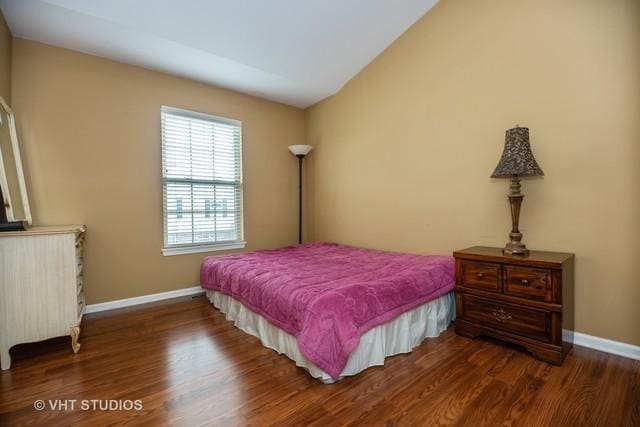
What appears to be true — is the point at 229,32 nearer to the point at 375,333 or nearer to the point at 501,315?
the point at 375,333

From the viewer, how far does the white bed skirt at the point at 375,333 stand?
5.89ft

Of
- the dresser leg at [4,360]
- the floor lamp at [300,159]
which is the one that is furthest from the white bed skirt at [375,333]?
the floor lamp at [300,159]

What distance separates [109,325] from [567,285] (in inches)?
142

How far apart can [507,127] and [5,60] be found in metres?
4.14

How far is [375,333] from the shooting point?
1.88 meters

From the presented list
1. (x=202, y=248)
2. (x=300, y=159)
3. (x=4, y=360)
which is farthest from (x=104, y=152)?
(x=300, y=159)

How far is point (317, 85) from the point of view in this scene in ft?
12.5

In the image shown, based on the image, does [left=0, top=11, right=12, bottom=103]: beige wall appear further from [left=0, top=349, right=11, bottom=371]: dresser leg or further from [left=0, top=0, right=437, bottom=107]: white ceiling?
[left=0, top=349, right=11, bottom=371]: dresser leg

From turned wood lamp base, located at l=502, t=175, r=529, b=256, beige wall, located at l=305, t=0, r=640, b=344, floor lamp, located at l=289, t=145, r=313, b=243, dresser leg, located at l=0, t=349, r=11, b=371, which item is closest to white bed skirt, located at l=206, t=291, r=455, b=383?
turned wood lamp base, located at l=502, t=175, r=529, b=256

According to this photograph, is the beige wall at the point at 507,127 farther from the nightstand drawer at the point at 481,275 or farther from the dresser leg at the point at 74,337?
the dresser leg at the point at 74,337

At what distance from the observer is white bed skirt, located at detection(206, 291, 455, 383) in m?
1.80

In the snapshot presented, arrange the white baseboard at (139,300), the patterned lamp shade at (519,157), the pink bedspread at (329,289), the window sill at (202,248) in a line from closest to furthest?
the pink bedspread at (329,289), the patterned lamp shade at (519,157), the white baseboard at (139,300), the window sill at (202,248)

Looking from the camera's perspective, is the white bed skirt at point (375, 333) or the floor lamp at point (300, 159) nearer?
the white bed skirt at point (375, 333)

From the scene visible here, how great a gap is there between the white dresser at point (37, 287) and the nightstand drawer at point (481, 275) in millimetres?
2905
